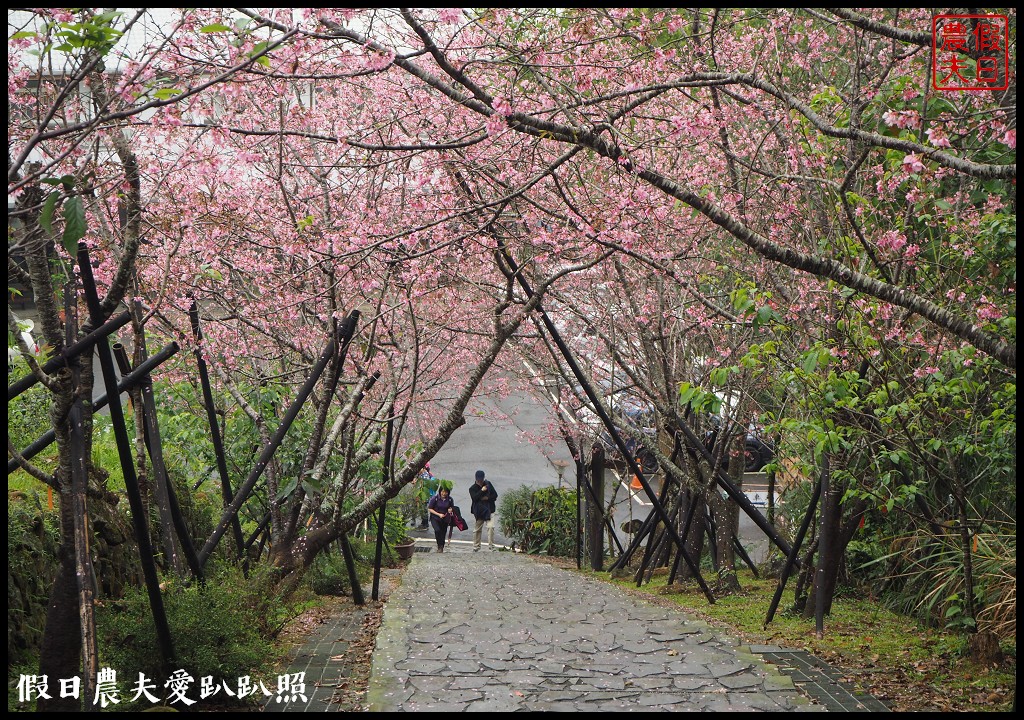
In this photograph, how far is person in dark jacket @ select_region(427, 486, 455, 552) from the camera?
1753 centimetres

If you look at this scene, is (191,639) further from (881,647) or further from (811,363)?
(881,647)

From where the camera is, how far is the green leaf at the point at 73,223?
3.42m

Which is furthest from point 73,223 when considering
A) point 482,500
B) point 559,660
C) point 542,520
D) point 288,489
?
point 542,520

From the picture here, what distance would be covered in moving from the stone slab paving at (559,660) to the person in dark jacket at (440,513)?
805 cm

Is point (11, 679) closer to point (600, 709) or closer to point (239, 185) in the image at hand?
point (600, 709)

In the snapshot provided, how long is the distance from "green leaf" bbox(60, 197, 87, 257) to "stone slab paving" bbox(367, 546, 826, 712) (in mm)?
3115

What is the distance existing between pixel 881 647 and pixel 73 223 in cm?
620

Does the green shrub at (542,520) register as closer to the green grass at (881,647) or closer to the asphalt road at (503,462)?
the asphalt road at (503,462)

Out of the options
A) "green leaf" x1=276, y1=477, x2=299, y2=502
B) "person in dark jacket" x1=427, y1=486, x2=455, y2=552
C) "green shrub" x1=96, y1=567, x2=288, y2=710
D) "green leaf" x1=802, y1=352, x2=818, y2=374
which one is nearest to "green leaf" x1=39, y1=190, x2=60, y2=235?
"green shrub" x1=96, y1=567, x2=288, y2=710

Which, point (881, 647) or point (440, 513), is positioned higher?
point (440, 513)

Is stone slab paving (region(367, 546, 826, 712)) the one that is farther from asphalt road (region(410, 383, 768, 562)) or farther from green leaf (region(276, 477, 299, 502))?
asphalt road (region(410, 383, 768, 562))

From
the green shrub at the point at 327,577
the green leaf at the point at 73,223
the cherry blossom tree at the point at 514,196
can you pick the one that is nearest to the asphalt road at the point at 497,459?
the green shrub at the point at 327,577

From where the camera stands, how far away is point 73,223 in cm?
346

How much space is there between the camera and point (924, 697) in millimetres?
5258
